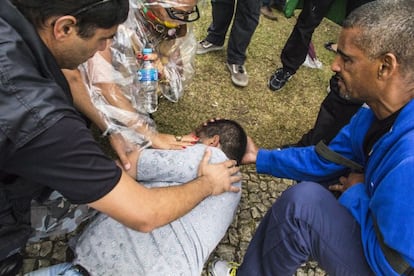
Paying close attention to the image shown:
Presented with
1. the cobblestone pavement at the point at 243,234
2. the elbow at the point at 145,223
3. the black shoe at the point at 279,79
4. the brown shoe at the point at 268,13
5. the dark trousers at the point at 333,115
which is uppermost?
the elbow at the point at 145,223

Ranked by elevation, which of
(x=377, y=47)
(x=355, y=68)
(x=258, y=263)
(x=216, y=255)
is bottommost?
(x=216, y=255)

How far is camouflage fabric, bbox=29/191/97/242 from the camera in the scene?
2271mm

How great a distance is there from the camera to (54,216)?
2332 millimetres

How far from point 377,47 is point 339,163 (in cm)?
79

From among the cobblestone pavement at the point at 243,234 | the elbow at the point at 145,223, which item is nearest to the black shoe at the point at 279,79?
the cobblestone pavement at the point at 243,234

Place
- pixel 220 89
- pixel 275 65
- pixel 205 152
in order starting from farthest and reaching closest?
pixel 275 65 → pixel 220 89 → pixel 205 152

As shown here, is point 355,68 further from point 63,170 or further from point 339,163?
point 63,170

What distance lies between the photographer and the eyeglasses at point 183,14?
2602 millimetres

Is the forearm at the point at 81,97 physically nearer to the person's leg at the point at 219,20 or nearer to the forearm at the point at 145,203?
the forearm at the point at 145,203

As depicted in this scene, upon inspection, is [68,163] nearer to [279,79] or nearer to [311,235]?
[311,235]

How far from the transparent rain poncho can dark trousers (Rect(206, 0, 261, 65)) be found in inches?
38.5

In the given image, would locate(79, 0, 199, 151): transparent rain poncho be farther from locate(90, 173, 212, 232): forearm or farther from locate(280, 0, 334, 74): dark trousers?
locate(280, 0, 334, 74): dark trousers

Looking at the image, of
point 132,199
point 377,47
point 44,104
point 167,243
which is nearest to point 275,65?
point 377,47

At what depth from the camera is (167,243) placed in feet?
A: 6.87
